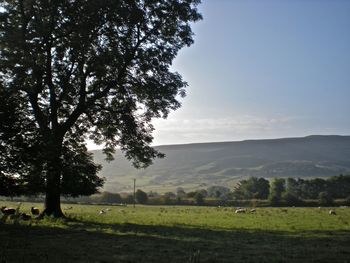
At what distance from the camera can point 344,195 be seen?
286ft

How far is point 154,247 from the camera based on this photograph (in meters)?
15.6

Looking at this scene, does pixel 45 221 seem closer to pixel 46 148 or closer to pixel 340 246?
pixel 46 148

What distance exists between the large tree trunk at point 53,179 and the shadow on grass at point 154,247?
5195 mm

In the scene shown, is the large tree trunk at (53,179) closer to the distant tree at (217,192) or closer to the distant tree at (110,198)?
the distant tree at (110,198)

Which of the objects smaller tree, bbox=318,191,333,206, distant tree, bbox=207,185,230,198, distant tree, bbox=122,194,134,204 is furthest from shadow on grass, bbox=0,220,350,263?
distant tree, bbox=207,185,230,198

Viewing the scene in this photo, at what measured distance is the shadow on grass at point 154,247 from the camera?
1296cm

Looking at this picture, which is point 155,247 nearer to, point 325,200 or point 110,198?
point 325,200

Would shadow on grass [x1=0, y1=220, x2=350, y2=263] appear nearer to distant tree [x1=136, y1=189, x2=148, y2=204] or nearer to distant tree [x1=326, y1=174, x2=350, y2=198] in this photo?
distant tree [x1=136, y1=189, x2=148, y2=204]

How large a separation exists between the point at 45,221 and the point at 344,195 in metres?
74.9

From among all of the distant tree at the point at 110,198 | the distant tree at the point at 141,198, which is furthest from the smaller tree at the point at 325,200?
the distant tree at the point at 110,198

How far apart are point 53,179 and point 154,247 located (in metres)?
13.2

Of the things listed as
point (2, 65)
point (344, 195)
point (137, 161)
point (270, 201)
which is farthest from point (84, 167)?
point (344, 195)

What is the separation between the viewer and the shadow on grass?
13.0 meters

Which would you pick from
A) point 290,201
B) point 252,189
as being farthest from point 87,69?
point 252,189
